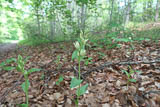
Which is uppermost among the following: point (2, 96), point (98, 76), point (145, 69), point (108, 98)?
Result: point (145, 69)

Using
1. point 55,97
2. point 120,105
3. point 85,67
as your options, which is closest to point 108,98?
point 120,105

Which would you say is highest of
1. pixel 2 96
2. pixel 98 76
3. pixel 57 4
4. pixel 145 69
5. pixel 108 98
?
pixel 57 4

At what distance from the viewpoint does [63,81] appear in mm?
1844

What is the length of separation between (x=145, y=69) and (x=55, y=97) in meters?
1.63

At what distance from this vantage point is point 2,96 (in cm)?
168

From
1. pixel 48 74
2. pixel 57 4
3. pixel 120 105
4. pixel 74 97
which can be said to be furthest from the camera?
pixel 57 4

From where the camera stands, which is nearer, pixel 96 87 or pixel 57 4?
pixel 96 87

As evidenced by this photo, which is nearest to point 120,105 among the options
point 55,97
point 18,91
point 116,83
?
point 116,83

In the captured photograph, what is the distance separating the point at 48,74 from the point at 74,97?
918 mm

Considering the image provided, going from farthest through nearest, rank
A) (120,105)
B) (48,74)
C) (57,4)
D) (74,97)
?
(57,4)
(48,74)
(74,97)
(120,105)

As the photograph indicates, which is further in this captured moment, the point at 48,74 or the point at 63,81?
the point at 48,74

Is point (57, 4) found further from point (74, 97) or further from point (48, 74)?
point (74, 97)

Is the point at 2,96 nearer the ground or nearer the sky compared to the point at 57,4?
nearer the ground

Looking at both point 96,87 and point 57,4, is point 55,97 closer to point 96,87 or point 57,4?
point 96,87
